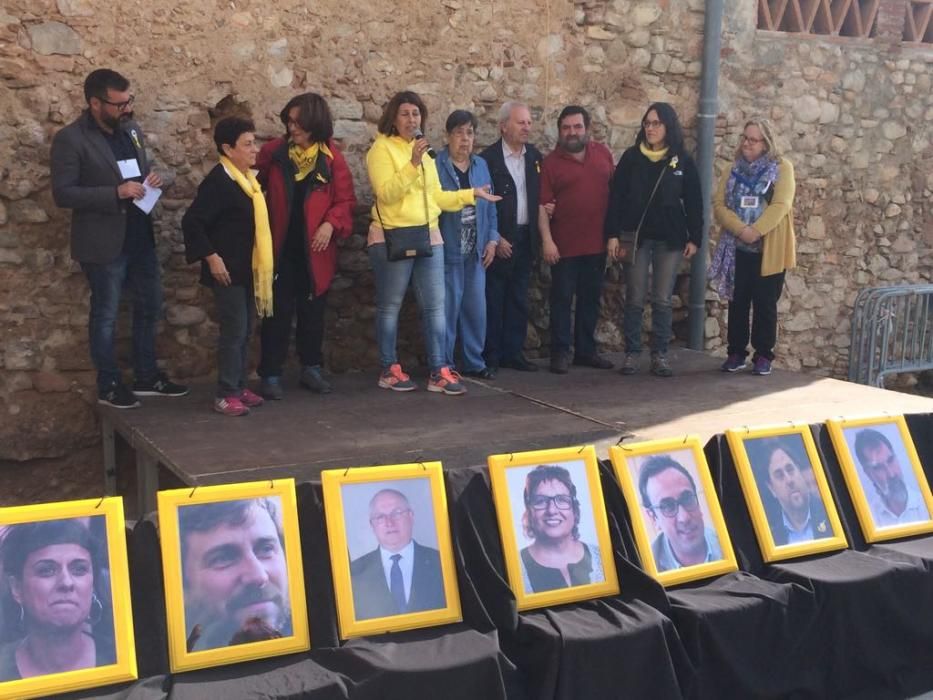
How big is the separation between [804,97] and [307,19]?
3761 mm

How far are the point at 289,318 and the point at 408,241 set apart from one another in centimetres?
69

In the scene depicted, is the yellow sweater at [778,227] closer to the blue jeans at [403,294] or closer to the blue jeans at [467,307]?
the blue jeans at [467,307]

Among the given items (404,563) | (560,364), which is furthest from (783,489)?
(560,364)

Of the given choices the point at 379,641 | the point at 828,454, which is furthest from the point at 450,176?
the point at 379,641

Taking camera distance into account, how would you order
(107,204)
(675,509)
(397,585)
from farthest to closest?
(107,204) < (675,509) < (397,585)

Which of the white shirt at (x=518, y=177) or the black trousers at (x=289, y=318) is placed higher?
the white shirt at (x=518, y=177)

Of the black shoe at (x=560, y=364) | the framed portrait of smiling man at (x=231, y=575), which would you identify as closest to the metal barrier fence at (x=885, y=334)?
the black shoe at (x=560, y=364)

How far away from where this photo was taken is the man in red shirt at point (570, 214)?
19.4 feet

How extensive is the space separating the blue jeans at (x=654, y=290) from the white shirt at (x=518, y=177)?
0.70 m

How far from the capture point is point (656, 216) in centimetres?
588

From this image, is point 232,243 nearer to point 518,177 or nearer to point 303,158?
point 303,158

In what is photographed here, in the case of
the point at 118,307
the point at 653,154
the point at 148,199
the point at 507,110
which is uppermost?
the point at 507,110

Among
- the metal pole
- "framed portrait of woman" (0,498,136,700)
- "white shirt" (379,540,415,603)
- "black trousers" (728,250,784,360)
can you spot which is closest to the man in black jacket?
"black trousers" (728,250,784,360)

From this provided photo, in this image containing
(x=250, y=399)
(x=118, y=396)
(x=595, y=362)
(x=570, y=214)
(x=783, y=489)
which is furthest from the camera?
(x=595, y=362)
